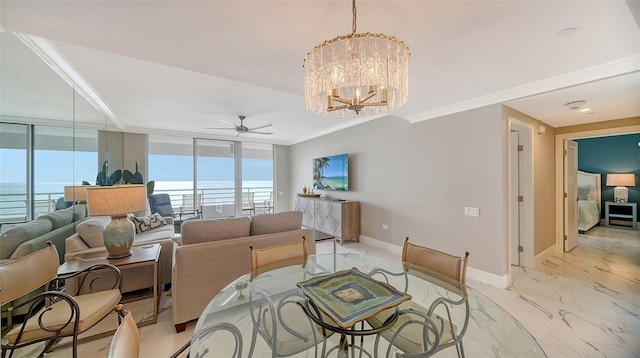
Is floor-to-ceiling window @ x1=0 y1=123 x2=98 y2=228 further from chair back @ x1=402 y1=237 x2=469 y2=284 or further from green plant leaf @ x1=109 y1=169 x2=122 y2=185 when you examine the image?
chair back @ x1=402 y1=237 x2=469 y2=284

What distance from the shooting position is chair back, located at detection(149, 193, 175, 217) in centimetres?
505

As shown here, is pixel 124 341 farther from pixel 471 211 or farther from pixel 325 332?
pixel 471 211

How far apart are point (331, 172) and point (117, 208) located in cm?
403

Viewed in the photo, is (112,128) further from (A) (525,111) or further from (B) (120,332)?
(A) (525,111)

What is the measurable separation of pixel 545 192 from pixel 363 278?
396 centimetres

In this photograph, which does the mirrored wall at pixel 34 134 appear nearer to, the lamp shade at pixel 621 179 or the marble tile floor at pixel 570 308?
the marble tile floor at pixel 570 308

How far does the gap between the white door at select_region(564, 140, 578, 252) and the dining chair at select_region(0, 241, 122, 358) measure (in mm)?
6137

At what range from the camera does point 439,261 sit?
1729mm

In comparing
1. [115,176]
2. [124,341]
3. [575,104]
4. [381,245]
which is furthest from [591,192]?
[115,176]

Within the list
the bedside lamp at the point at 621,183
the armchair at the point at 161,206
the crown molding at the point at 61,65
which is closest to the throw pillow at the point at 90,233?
the crown molding at the point at 61,65

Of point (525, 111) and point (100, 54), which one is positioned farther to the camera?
point (525, 111)

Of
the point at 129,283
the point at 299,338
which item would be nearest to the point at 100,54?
the point at 129,283

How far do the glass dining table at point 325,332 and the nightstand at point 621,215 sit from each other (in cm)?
719

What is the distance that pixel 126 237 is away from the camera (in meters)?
2.15
